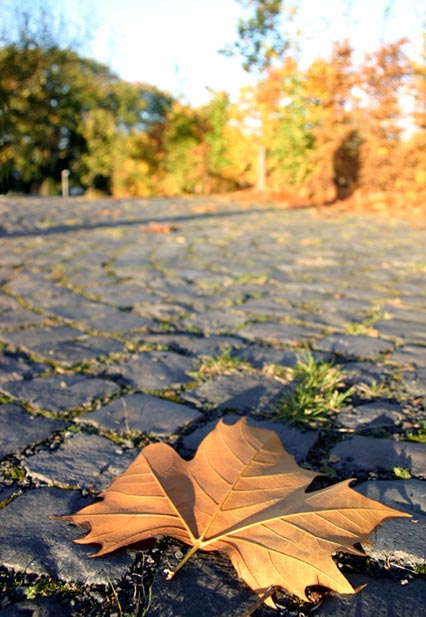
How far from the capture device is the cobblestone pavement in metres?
1.03

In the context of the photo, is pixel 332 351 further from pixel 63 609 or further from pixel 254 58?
pixel 254 58

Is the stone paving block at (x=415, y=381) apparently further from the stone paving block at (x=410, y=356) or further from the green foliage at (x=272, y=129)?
the green foliage at (x=272, y=129)

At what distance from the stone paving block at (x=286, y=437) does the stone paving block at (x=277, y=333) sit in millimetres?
861

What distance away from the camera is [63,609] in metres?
0.96

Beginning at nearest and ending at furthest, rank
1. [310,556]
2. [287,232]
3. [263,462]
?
[310,556] → [263,462] → [287,232]

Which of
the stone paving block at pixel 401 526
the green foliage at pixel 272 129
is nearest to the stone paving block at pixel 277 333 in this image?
the stone paving block at pixel 401 526

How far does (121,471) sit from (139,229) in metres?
6.04

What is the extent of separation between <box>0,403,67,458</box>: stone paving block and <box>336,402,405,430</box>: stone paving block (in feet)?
2.99

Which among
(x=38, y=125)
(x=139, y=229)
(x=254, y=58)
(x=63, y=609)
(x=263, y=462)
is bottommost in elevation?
(x=63, y=609)

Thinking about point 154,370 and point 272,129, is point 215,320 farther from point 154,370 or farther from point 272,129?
point 272,129

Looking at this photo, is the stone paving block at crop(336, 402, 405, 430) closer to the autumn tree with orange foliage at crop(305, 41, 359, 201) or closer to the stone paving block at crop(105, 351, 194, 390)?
the stone paving block at crop(105, 351, 194, 390)

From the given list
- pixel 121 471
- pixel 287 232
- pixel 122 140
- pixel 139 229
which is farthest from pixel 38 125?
pixel 121 471

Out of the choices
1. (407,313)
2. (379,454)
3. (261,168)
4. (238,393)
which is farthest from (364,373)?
(261,168)

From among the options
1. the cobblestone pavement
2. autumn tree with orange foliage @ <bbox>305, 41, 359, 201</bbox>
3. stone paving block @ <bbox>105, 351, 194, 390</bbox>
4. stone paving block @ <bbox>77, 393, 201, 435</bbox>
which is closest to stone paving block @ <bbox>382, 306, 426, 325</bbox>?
the cobblestone pavement
